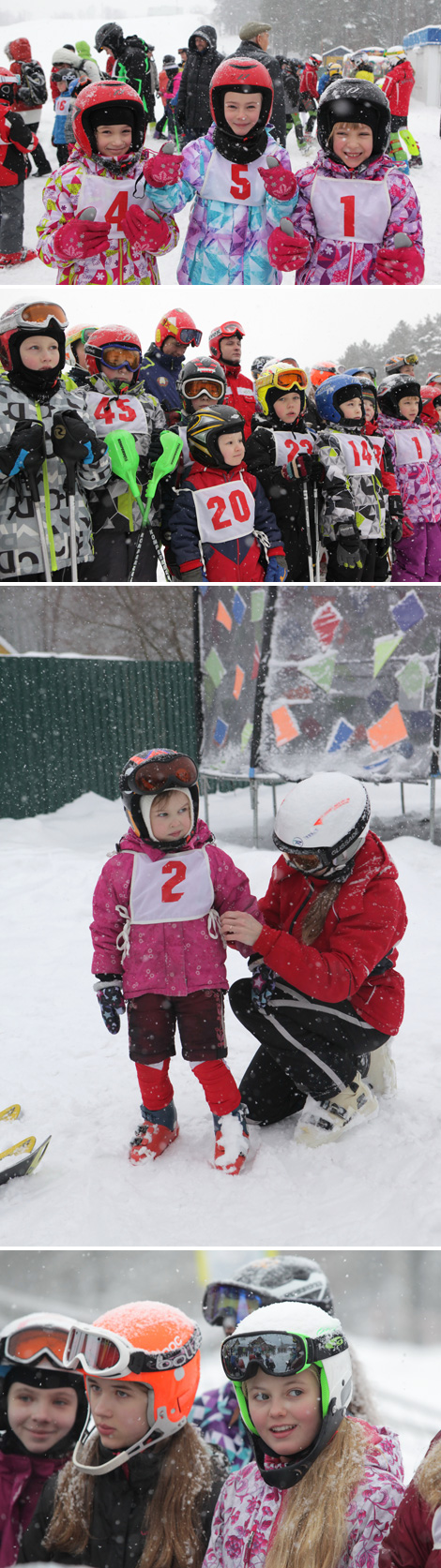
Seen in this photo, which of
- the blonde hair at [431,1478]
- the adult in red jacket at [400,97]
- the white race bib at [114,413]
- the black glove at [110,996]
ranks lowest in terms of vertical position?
the blonde hair at [431,1478]

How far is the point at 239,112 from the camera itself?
475cm

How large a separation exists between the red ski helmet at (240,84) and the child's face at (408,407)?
143cm

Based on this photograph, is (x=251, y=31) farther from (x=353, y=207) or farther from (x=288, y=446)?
(x=288, y=446)

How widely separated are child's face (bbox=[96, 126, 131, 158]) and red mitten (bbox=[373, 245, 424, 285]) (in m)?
1.20

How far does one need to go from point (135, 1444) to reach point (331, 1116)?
1074mm

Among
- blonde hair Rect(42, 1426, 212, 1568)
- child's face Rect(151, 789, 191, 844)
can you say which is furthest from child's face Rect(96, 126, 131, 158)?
blonde hair Rect(42, 1426, 212, 1568)

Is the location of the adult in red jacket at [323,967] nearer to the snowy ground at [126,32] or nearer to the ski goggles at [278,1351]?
the ski goggles at [278,1351]

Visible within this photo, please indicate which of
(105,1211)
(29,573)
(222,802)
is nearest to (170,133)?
(29,573)

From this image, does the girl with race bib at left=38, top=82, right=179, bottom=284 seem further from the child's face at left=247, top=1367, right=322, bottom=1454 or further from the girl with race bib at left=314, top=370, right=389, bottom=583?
the child's face at left=247, top=1367, right=322, bottom=1454

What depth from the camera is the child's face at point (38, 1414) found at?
84.8 inches

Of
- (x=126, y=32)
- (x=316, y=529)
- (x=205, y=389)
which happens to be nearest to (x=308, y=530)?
(x=316, y=529)

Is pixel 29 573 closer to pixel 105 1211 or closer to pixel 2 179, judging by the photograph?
pixel 105 1211

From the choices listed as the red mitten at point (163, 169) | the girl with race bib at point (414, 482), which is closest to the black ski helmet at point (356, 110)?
the red mitten at point (163, 169)

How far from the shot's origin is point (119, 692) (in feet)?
Result: 12.2
